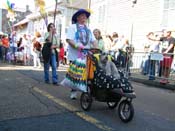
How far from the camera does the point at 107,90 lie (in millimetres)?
5570

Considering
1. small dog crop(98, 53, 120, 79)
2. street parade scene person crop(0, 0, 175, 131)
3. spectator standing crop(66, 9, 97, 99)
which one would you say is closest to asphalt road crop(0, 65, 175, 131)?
street parade scene person crop(0, 0, 175, 131)

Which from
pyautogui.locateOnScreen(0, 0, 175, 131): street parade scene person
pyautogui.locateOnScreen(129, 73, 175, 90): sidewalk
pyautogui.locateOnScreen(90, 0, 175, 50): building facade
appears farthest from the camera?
pyautogui.locateOnScreen(90, 0, 175, 50): building facade

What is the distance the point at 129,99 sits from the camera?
211 inches

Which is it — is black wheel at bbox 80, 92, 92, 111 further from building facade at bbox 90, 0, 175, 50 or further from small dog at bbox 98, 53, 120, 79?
building facade at bbox 90, 0, 175, 50

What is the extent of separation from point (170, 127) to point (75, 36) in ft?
8.77

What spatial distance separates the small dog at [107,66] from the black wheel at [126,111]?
50 cm

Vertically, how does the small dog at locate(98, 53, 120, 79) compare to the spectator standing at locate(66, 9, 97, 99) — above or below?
below

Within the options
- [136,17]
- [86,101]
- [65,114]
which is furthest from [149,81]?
[136,17]

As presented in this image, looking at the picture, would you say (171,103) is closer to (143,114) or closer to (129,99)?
(143,114)

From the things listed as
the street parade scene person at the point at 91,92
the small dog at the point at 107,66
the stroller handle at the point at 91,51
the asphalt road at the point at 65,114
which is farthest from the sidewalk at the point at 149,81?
the small dog at the point at 107,66

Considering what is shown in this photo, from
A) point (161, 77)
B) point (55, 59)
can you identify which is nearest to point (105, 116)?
point (55, 59)

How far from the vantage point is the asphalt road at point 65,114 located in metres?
4.94

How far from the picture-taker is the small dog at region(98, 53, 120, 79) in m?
5.63

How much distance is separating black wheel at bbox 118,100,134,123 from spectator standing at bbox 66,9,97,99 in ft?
5.29
